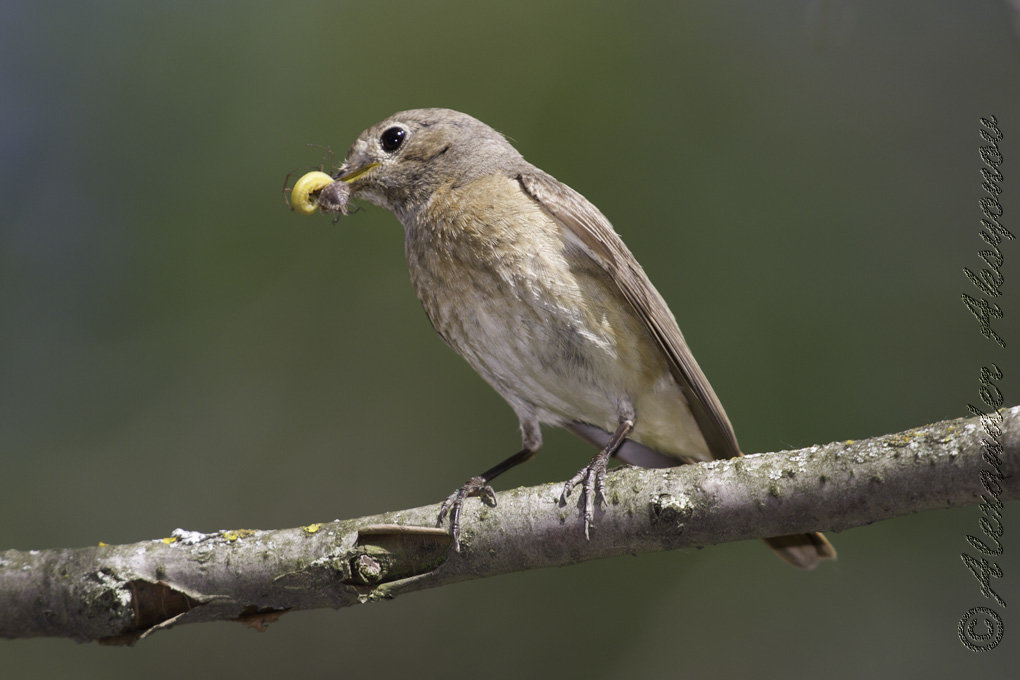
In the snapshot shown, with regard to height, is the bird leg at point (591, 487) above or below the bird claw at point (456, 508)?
below

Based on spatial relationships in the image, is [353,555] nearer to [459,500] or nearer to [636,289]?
[459,500]

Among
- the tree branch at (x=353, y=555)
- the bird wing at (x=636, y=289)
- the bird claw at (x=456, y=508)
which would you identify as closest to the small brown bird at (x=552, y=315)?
the bird wing at (x=636, y=289)

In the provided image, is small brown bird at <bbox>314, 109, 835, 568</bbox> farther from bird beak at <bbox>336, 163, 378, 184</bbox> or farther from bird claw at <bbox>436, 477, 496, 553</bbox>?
bird claw at <bbox>436, 477, 496, 553</bbox>

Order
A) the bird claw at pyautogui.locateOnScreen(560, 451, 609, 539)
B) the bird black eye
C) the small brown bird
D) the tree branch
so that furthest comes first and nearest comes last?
the bird black eye → the small brown bird → the bird claw at pyautogui.locateOnScreen(560, 451, 609, 539) → the tree branch

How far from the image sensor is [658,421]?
3730 millimetres

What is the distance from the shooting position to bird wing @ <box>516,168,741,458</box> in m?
3.45

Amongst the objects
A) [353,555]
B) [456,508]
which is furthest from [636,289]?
[353,555]

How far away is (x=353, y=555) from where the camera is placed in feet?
8.45

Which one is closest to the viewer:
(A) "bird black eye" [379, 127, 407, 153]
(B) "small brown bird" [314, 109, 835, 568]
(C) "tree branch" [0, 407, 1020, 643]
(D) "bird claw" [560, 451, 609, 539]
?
(C) "tree branch" [0, 407, 1020, 643]

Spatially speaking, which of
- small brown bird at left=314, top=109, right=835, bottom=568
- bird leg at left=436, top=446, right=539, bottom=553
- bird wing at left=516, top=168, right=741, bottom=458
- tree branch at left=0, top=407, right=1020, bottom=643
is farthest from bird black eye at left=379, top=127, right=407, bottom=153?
tree branch at left=0, top=407, right=1020, bottom=643

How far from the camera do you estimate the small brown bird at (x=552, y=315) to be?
11.0ft

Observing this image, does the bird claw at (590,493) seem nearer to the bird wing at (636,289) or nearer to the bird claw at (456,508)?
the bird claw at (456,508)

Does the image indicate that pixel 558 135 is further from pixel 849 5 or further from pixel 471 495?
pixel 471 495

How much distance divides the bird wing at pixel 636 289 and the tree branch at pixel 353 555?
0.97 m
